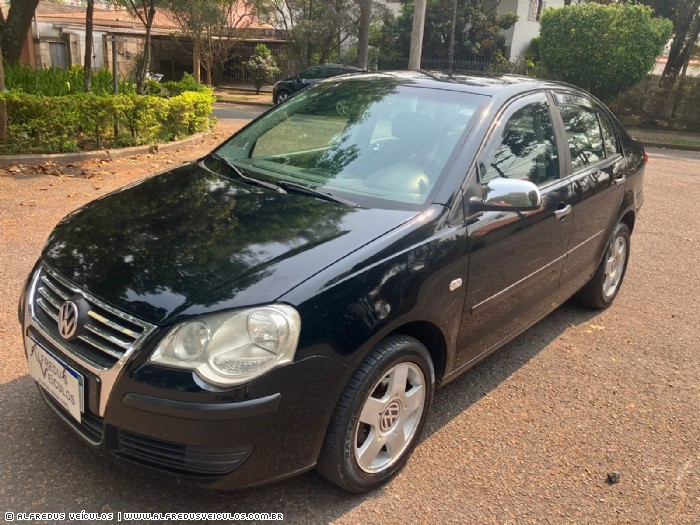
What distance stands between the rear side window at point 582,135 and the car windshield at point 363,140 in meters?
0.94

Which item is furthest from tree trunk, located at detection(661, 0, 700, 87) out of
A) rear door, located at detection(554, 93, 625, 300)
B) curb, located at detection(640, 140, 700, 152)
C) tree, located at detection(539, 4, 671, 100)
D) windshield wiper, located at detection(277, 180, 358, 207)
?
windshield wiper, located at detection(277, 180, 358, 207)

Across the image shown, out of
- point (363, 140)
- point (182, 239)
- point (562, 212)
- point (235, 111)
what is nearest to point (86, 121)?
point (363, 140)

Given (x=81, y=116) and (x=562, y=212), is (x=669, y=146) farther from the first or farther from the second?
(x=562, y=212)

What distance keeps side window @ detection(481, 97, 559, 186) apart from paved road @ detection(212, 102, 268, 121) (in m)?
13.8

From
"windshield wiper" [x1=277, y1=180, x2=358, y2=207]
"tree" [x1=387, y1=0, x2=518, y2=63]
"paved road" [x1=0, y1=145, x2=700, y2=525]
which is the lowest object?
"paved road" [x1=0, y1=145, x2=700, y2=525]

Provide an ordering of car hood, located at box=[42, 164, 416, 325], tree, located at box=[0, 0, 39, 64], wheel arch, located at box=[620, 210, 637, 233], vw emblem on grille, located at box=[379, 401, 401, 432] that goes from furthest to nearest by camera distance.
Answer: tree, located at box=[0, 0, 39, 64]
wheel arch, located at box=[620, 210, 637, 233]
vw emblem on grille, located at box=[379, 401, 401, 432]
car hood, located at box=[42, 164, 416, 325]

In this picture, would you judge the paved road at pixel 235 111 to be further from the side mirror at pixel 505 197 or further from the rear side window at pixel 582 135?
the side mirror at pixel 505 197

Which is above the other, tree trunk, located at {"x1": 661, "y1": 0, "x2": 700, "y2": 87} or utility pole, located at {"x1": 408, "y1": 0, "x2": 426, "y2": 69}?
tree trunk, located at {"x1": 661, "y1": 0, "x2": 700, "y2": 87}

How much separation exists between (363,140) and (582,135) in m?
1.74

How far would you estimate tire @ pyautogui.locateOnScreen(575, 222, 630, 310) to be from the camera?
15.2ft

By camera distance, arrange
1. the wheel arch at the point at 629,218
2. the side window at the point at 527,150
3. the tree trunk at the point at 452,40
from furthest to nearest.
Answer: the tree trunk at the point at 452,40 → the wheel arch at the point at 629,218 → the side window at the point at 527,150

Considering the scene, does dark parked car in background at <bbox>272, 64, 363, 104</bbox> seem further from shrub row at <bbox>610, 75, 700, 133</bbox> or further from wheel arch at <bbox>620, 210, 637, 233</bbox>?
wheel arch at <bbox>620, 210, 637, 233</bbox>

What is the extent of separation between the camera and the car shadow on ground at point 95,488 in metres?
2.43

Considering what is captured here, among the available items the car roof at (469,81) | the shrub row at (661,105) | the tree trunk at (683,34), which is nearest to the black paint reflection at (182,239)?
the car roof at (469,81)
